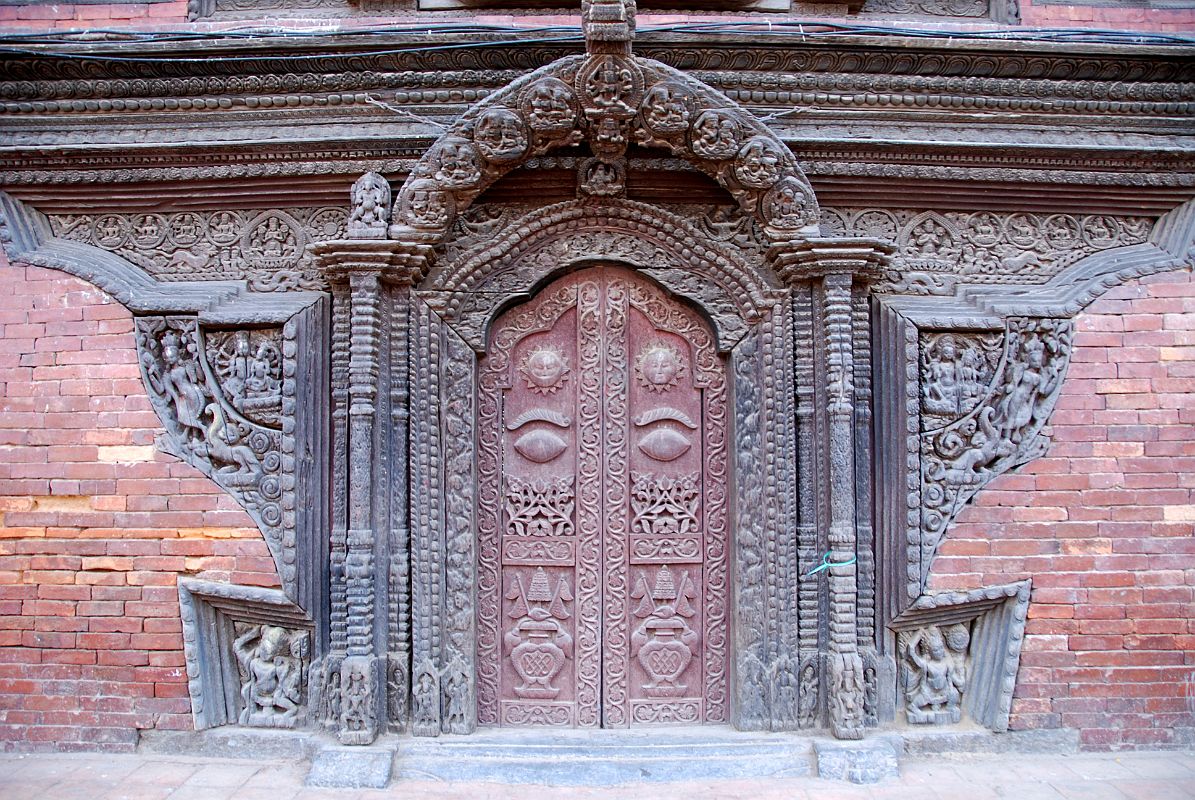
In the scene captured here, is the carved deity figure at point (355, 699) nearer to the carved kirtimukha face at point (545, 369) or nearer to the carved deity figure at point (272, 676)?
the carved deity figure at point (272, 676)

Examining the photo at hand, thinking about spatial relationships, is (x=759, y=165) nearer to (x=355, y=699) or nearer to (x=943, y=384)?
(x=943, y=384)

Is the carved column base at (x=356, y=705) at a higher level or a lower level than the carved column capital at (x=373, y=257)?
lower

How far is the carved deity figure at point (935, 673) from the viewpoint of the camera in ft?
13.1

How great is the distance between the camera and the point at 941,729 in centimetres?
398

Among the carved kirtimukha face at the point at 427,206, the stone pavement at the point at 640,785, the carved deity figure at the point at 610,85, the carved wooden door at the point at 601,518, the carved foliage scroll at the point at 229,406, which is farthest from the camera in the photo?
the carved wooden door at the point at 601,518

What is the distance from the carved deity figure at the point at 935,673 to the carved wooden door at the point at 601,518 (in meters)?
0.96

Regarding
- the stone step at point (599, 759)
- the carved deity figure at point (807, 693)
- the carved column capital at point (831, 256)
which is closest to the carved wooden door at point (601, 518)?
the stone step at point (599, 759)

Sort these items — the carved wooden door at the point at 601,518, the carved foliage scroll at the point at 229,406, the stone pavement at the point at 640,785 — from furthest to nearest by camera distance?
the carved wooden door at the point at 601,518, the carved foliage scroll at the point at 229,406, the stone pavement at the point at 640,785

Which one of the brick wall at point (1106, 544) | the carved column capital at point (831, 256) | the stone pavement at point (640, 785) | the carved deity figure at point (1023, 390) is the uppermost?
the carved column capital at point (831, 256)

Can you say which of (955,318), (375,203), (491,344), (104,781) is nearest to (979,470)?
(955,318)

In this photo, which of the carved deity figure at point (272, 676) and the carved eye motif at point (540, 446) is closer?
the carved deity figure at point (272, 676)

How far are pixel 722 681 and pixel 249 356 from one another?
300cm

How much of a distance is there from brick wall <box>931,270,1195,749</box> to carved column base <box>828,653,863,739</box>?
666 mm

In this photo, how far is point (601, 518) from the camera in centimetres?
411
